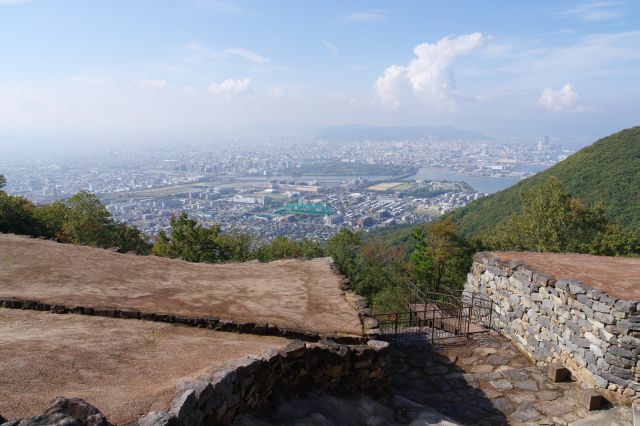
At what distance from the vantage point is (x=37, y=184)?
236 feet

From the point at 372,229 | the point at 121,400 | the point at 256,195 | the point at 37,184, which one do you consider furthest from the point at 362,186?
the point at 121,400

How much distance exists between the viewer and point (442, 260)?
24125mm

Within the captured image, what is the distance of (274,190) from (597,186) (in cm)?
6891

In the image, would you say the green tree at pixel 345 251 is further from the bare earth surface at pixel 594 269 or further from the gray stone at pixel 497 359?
the gray stone at pixel 497 359

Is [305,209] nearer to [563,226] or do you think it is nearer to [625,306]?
[563,226]

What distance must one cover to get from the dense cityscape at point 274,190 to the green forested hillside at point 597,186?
16.2 meters

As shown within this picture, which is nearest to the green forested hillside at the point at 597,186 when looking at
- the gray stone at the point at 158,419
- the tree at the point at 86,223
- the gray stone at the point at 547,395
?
the gray stone at the point at 547,395

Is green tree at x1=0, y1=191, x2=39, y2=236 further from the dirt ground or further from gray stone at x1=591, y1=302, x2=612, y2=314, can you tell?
gray stone at x1=591, y1=302, x2=612, y2=314

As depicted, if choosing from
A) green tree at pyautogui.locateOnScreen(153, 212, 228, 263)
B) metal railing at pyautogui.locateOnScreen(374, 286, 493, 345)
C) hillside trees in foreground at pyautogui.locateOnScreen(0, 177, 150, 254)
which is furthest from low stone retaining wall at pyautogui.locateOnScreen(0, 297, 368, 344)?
green tree at pyautogui.locateOnScreen(153, 212, 228, 263)

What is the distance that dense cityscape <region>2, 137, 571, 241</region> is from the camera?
5891 cm

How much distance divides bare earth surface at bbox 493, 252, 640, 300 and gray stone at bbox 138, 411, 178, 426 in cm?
771

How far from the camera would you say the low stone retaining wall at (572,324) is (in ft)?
24.1

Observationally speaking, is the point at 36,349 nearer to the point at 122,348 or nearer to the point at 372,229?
the point at 122,348

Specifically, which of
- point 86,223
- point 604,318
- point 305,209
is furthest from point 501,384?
point 305,209
